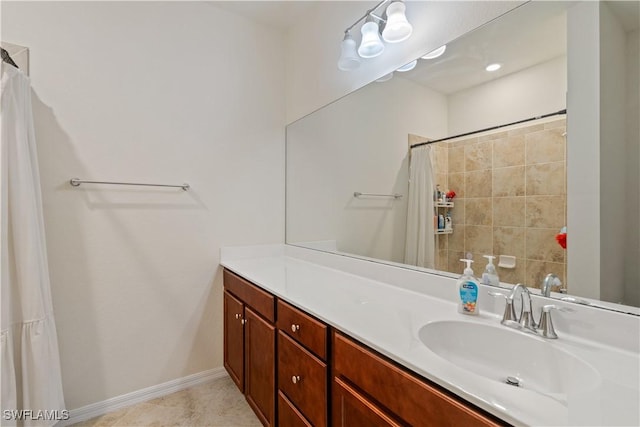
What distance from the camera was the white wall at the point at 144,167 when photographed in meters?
Answer: 1.62

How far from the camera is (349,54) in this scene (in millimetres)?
1667

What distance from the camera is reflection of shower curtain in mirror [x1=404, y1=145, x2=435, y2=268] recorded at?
A: 136 cm

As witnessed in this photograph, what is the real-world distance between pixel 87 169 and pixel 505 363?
7.04 ft

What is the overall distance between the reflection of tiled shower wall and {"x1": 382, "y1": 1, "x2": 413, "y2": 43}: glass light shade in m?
0.57

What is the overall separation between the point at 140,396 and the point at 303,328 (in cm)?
141

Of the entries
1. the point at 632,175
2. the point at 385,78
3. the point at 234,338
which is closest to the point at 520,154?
the point at 632,175

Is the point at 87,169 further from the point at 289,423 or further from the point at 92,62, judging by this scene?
the point at 289,423

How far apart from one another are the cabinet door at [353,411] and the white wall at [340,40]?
137 centimetres

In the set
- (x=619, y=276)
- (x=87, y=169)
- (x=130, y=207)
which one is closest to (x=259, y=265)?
(x=130, y=207)

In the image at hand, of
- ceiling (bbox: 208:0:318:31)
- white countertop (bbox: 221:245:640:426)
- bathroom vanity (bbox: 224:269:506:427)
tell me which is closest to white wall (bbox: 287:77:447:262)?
white countertop (bbox: 221:245:640:426)

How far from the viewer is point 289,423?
4.03 feet

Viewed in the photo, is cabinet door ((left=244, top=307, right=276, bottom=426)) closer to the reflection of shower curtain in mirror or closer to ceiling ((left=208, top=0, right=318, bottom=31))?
the reflection of shower curtain in mirror

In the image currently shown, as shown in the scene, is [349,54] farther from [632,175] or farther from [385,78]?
[632,175]

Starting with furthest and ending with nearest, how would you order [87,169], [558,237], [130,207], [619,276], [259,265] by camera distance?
[259,265] → [130,207] → [87,169] → [558,237] → [619,276]
